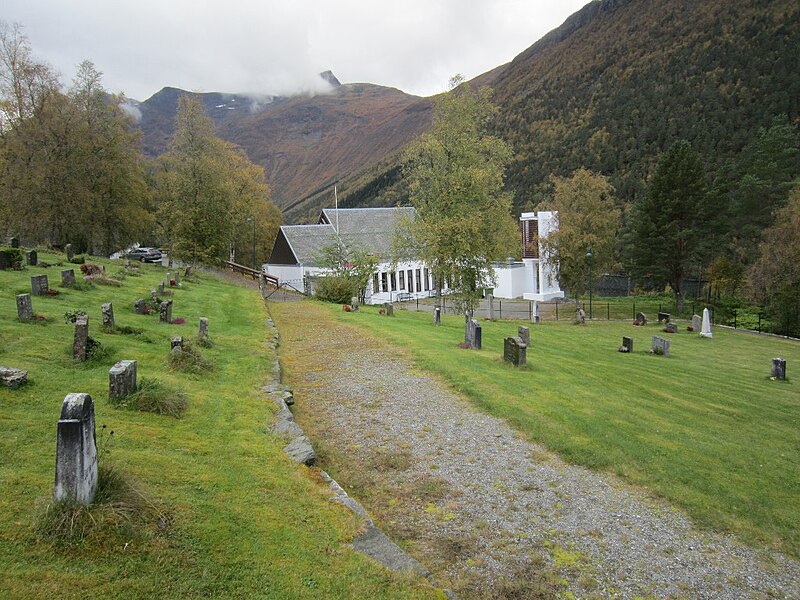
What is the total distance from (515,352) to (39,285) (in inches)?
591

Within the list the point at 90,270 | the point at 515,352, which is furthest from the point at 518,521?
the point at 90,270

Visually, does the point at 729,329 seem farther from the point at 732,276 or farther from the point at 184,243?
the point at 184,243

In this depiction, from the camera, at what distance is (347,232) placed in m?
50.6

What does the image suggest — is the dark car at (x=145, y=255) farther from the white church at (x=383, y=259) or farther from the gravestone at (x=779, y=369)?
the gravestone at (x=779, y=369)

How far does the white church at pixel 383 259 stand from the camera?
46.4 meters

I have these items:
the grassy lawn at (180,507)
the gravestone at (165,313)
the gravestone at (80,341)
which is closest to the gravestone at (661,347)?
the grassy lawn at (180,507)

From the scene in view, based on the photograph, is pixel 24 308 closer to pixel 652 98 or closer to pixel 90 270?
pixel 90 270

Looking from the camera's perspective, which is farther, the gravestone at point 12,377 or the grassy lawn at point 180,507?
the gravestone at point 12,377

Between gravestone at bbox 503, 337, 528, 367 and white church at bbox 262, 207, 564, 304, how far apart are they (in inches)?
1095

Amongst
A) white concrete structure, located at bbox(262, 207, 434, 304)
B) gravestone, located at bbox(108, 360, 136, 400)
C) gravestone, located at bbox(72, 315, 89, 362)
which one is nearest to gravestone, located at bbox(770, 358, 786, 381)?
gravestone, located at bbox(108, 360, 136, 400)

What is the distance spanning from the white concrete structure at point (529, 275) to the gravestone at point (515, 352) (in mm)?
35784

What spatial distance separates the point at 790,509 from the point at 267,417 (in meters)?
8.74

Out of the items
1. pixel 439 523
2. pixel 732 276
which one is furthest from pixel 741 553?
pixel 732 276

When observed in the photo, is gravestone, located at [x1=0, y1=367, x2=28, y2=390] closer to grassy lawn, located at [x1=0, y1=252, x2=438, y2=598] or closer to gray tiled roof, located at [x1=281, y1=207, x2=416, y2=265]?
grassy lawn, located at [x1=0, y1=252, x2=438, y2=598]
